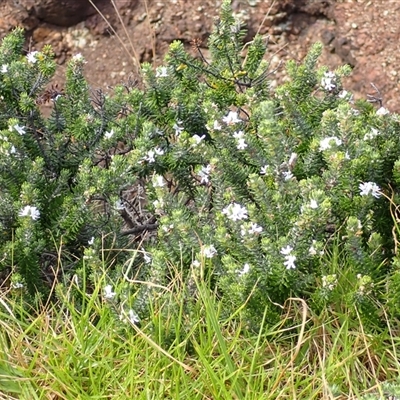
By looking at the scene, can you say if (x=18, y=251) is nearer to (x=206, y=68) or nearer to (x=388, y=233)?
(x=206, y=68)

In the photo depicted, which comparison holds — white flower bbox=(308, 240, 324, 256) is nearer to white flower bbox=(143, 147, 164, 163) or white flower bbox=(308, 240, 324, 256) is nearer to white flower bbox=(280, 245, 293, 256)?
white flower bbox=(280, 245, 293, 256)

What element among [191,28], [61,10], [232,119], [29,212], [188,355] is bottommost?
[191,28]

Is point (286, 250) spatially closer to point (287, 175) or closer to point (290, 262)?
point (290, 262)

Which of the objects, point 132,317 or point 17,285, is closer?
point 132,317

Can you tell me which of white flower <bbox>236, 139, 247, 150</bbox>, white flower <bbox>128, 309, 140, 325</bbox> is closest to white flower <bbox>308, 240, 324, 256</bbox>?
white flower <bbox>236, 139, 247, 150</bbox>

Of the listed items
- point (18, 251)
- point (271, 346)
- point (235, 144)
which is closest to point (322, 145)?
point (235, 144)

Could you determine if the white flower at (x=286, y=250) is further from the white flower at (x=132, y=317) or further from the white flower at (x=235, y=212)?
the white flower at (x=132, y=317)

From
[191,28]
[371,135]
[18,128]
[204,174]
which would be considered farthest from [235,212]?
[191,28]
